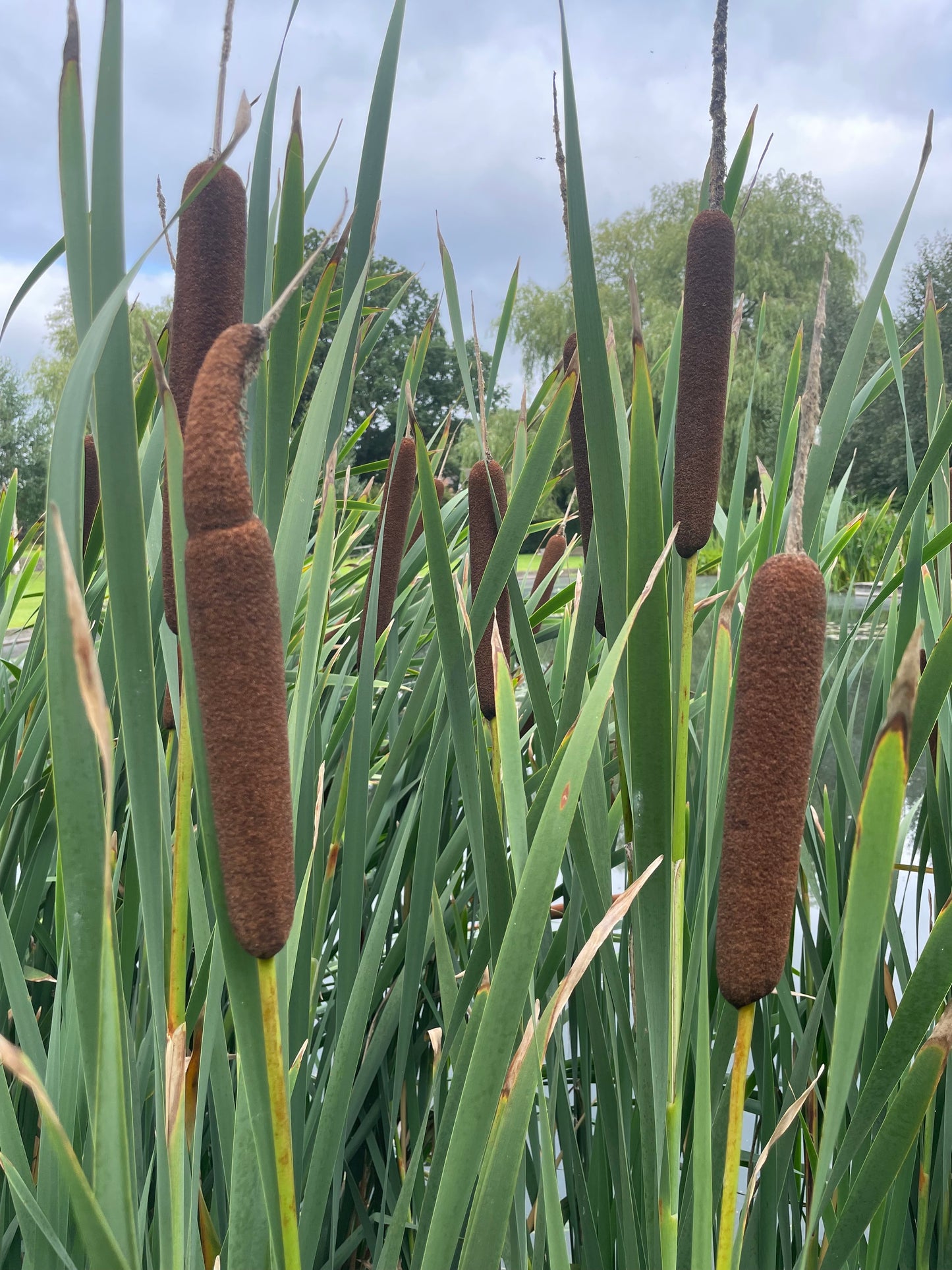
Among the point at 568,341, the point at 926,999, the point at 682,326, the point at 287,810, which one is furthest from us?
the point at 568,341

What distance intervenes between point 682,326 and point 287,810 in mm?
413

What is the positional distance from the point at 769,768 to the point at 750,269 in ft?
71.3

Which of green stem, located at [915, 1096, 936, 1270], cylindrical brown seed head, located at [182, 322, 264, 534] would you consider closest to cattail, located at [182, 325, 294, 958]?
cylindrical brown seed head, located at [182, 322, 264, 534]

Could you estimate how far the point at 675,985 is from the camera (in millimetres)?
511

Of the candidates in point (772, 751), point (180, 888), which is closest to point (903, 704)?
point (772, 751)

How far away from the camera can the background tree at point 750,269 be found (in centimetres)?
1883

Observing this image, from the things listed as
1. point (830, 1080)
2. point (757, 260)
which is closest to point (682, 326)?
point (830, 1080)

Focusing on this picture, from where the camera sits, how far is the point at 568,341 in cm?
78

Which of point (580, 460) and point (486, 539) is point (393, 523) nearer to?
point (486, 539)

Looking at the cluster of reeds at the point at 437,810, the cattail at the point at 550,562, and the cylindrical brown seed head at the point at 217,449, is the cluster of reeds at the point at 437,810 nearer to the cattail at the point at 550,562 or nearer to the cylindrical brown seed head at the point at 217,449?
the cylindrical brown seed head at the point at 217,449

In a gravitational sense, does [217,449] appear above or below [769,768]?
above

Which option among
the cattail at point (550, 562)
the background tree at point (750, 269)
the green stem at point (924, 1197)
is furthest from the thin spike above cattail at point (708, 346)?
the background tree at point (750, 269)

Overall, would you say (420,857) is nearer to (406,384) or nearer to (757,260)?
(406,384)

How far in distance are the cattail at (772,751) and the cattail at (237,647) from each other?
21cm
